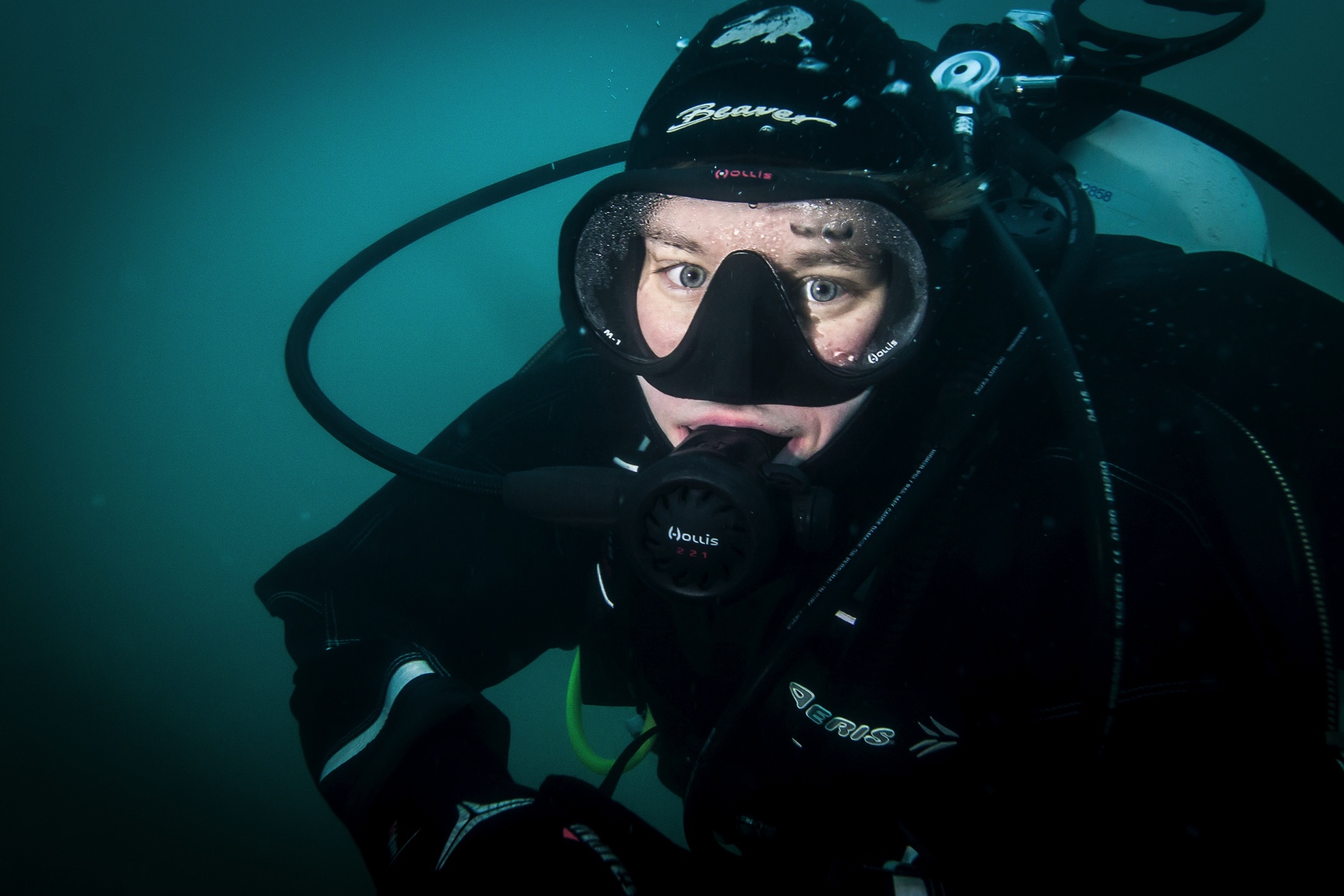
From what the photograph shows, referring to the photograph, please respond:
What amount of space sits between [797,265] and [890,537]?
706mm

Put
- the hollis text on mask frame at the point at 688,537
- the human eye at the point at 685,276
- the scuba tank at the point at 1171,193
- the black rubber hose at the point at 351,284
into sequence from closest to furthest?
the hollis text on mask frame at the point at 688,537 → the human eye at the point at 685,276 → the black rubber hose at the point at 351,284 → the scuba tank at the point at 1171,193

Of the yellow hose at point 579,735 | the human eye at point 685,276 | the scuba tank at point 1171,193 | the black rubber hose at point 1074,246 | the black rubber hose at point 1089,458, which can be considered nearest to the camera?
the black rubber hose at point 1089,458

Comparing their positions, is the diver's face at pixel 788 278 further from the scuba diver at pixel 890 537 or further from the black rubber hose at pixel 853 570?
the black rubber hose at pixel 853 570

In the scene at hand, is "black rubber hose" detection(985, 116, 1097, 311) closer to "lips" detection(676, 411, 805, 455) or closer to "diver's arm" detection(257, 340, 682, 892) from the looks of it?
"lips" detection(676, 411, 805, 455)

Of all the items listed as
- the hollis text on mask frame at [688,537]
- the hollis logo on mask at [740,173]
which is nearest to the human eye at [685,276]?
the hollis logo on mask at [740,173]

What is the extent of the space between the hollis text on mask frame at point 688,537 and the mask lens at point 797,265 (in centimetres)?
51


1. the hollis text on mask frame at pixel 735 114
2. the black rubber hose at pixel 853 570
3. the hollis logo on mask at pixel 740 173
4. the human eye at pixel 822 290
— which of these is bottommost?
the black rubber hose at pixel 853 570

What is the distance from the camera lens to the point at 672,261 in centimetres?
162

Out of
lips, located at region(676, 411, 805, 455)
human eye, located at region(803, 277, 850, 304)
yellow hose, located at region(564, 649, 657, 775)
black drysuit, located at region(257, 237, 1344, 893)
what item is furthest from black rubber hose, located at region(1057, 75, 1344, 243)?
yellow hose, located at region(564, 649, 657, 775)

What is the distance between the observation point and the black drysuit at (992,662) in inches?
38.6

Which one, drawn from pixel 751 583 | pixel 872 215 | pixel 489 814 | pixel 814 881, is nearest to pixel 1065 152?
pixel 872 215

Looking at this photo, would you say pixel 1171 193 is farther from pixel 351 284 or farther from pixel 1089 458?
pixel 351 284

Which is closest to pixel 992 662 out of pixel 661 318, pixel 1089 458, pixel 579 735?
pixel 1089 458

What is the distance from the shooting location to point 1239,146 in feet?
4.51
